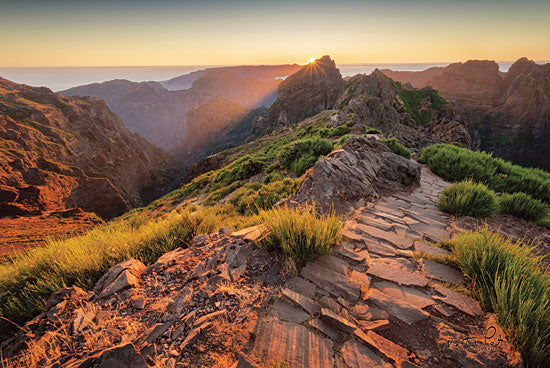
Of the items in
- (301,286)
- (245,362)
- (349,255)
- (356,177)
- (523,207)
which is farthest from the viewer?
(356,177)

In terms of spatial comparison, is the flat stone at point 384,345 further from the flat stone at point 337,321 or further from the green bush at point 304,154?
the green bush at point 304,154

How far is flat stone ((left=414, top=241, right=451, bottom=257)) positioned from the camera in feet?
13.1

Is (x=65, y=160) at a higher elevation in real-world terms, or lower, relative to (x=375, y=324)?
lower

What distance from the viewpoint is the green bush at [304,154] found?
1005cm

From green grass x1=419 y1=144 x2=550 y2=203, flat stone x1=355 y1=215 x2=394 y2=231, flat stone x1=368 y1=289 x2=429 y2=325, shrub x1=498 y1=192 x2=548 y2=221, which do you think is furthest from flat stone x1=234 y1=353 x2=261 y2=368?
green grass x1=419 y1=144 x2=550 y2=203

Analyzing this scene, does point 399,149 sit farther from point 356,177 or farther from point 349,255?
point 349,255

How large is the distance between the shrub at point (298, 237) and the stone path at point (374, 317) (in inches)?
8.9

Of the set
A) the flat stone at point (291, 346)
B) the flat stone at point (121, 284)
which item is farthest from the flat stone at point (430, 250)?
the flat stone at point (121, 284)

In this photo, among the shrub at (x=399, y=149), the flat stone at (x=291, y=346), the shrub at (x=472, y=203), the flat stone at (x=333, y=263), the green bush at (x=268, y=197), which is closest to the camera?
the flat stone at (x=291, y=346)

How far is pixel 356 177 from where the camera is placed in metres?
6.88

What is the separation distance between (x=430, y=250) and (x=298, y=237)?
A: 105 inches

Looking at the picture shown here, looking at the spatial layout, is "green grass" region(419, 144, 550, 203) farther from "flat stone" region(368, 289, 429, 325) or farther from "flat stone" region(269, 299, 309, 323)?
"flat stone" region(269, 299, 309, 323)

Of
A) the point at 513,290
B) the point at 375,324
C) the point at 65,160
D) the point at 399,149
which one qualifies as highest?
the point at 513,290

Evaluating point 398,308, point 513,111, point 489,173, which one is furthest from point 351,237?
point 513,111
